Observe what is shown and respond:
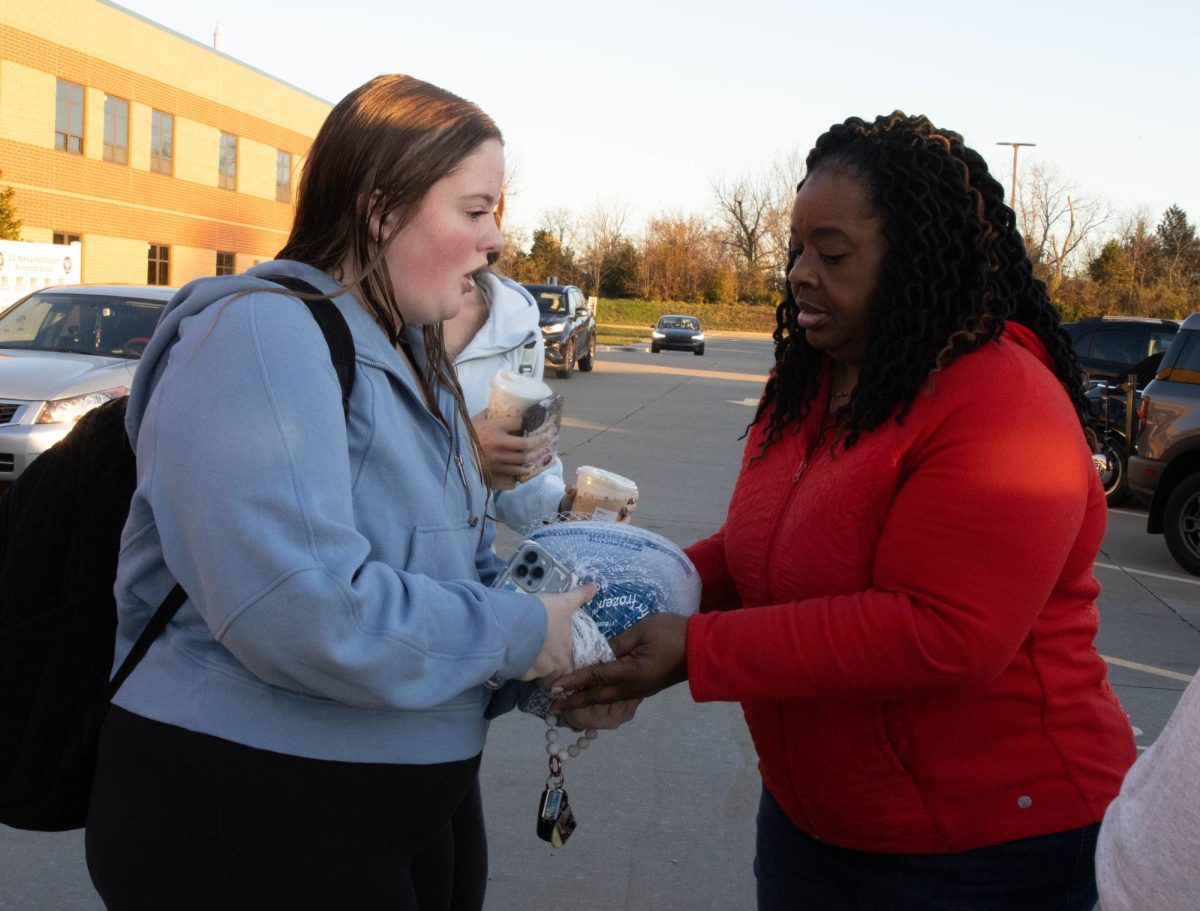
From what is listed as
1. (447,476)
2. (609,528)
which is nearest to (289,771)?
(447,476)

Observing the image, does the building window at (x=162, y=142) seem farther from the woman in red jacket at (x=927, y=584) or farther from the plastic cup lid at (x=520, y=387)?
the woman in red jacket at (x=927, y=584)

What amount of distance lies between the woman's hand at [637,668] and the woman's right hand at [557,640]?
6 centimetres

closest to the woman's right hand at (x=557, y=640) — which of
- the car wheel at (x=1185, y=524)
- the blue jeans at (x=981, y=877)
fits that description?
the blue jeans at (x=981, y=877)

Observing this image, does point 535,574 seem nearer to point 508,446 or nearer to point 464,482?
point 464,482

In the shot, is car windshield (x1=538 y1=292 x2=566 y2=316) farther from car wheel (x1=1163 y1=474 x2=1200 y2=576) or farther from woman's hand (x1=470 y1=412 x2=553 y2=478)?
woman's hand (x1=470 y1=412 x2=553 y2=478)

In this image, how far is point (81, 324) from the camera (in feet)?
33.1

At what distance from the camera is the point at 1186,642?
23.7 feet

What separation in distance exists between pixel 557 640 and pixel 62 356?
8.79m

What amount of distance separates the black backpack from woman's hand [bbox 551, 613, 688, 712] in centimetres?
73

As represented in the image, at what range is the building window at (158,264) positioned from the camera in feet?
133

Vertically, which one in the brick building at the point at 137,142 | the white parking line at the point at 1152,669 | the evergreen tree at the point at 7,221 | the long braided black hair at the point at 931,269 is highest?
the brick building at the point at 137,142

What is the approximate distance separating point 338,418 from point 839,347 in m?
0.94

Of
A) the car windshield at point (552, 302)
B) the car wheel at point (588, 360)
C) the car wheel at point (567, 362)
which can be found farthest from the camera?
the car wheel at point (588, 360)

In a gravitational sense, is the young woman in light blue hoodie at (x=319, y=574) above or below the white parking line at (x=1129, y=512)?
above
